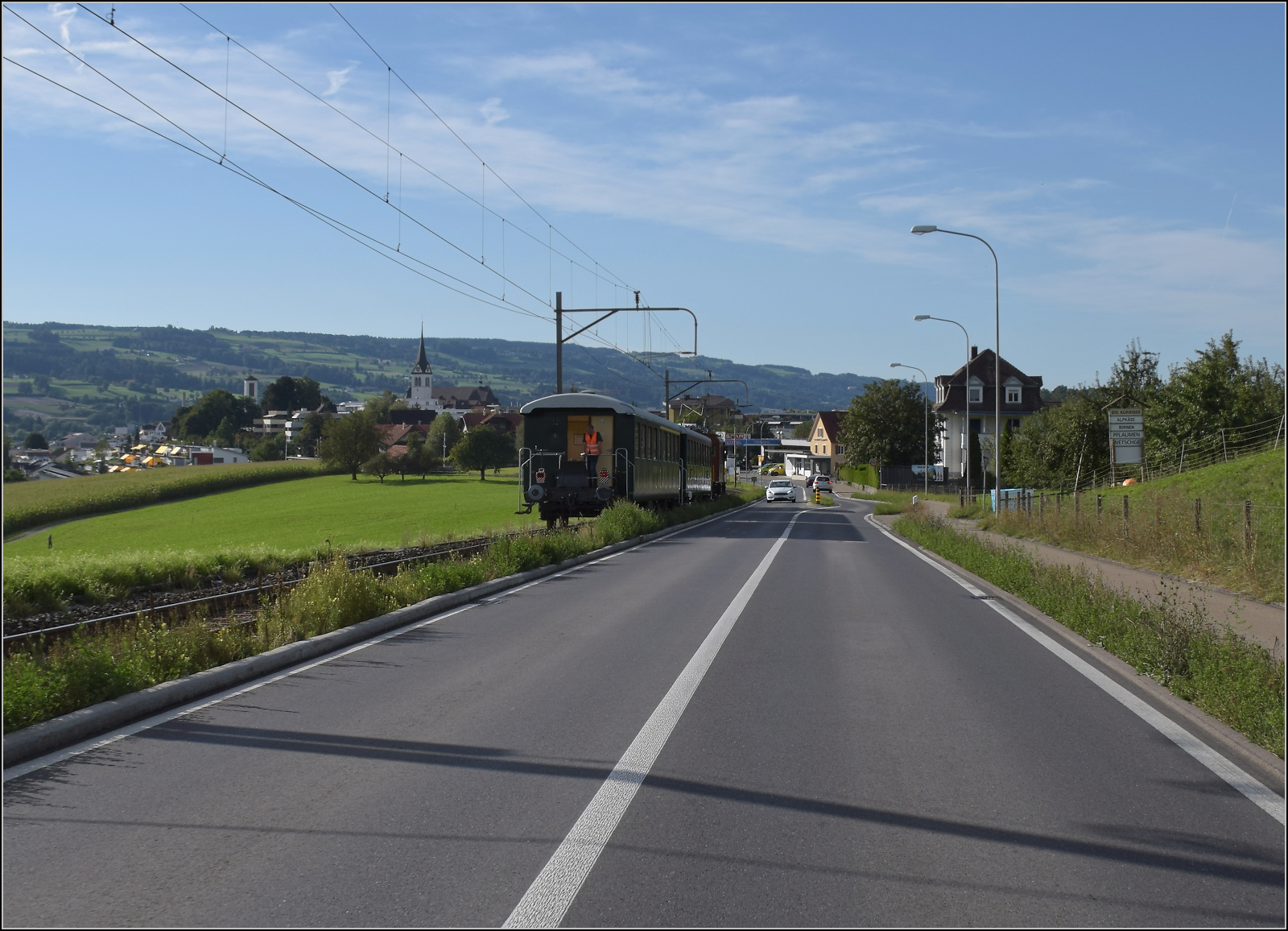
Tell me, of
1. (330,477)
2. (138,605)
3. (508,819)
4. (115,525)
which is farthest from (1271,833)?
(330,477)

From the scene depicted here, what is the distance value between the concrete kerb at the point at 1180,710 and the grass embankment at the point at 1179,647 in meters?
0.08

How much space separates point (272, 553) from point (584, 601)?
11.9 meters

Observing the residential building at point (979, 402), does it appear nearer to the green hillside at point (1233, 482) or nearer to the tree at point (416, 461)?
the tree at point (416, 461)

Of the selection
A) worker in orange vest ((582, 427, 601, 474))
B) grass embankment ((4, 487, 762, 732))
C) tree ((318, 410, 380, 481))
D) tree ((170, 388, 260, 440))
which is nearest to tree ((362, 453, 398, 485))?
tree ((318, 410, 380, 481))

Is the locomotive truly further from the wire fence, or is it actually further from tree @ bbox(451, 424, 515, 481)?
tree @ bbox(451, 424, 515, 481)

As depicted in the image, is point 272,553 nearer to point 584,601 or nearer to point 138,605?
point 138,605

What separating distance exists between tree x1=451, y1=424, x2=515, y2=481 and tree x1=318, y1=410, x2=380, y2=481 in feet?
29.2

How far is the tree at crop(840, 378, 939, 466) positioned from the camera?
87.8 meters

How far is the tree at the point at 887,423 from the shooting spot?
87.8 meters

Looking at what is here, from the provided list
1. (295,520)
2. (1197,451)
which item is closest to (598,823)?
(1197,451)

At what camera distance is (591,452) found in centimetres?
2931

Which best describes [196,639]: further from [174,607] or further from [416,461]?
[416,461]

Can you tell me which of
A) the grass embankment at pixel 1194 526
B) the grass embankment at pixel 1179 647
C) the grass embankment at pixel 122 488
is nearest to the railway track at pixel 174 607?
the grass embankment at pixel 122 488

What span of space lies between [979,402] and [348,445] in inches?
2405
